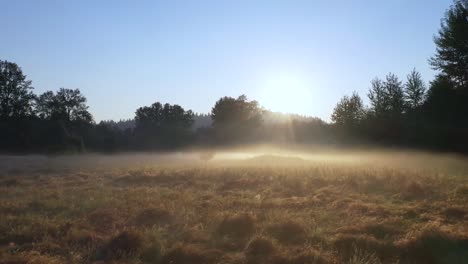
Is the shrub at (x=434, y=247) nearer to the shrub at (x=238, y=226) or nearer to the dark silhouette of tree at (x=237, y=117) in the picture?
the shrub at (x=238, y=226)

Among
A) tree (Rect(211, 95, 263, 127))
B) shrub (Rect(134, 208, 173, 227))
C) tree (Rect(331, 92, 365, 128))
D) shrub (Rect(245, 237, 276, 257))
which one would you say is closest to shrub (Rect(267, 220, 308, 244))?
shrub (Rect(245, 237, 276, 257))

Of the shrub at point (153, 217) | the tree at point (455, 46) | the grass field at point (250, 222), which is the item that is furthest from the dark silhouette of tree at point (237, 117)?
the shrub at point (153, 217)

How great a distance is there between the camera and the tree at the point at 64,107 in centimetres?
8219

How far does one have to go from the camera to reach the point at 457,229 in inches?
436

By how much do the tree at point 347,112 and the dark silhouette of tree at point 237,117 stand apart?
24997 millimetres

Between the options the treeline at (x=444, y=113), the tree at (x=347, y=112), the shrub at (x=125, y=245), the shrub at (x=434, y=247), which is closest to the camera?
the shrub at (x=434, y=247)

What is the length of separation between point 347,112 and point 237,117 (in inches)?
1346

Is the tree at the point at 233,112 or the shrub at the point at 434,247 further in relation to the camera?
the tree at the point at 233,112

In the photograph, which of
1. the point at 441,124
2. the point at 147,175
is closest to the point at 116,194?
the point at 147,175

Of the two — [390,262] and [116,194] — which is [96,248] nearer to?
[390,262]

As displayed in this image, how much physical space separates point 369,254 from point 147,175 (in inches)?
732

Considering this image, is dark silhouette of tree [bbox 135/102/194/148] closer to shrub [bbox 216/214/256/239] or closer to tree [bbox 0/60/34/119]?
tree [bbox 0/60/34/119]

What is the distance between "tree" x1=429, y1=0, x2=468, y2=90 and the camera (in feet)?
128

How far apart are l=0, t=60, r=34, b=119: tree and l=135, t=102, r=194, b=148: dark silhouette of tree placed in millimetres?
17734
